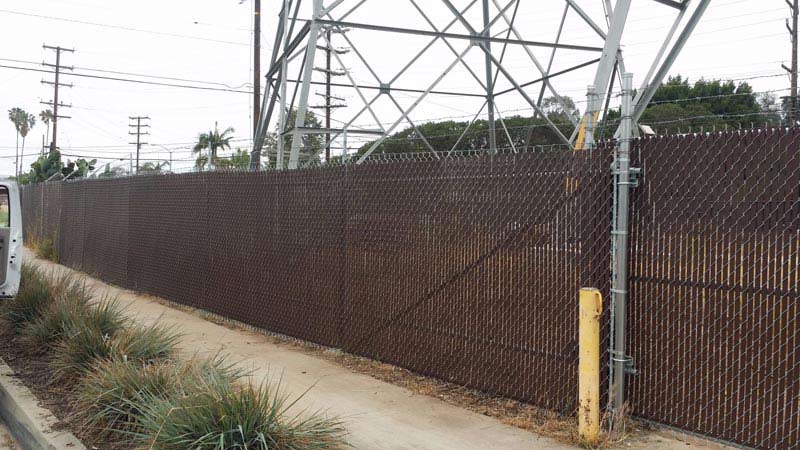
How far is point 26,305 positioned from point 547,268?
21.9 feet

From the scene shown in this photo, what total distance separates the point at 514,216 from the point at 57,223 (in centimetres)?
1729

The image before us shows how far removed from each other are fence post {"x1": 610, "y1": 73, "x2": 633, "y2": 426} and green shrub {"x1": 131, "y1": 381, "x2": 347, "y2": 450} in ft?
6.82

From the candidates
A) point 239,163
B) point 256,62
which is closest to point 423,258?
point 239,163

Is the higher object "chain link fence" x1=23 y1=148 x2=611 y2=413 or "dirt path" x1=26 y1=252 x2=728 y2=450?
"chain link fence" x1=23 y1=148 x2=611 y2=413

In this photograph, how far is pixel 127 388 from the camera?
5.32 metres

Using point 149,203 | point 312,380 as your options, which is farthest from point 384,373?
point 149,203

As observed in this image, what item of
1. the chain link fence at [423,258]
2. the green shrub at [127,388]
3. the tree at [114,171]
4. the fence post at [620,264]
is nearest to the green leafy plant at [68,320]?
the green shrub at [127,388]

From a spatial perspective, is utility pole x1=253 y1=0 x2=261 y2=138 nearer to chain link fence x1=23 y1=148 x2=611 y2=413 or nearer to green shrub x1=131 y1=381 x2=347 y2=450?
chain link fence x1=23 y1=148 x2=611 y2=413

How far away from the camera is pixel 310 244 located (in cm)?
836

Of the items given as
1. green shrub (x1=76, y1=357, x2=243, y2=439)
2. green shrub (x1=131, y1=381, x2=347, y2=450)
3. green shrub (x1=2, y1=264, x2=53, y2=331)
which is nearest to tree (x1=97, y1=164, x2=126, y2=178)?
Result: green shrub (x1=2, y1=264, x2=53, y2=331)

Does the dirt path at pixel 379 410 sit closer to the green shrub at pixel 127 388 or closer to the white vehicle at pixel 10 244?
the green shrub at pixel 127 388

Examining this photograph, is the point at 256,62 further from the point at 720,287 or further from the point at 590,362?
the point at 720,287

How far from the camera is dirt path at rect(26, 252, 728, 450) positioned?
5.01m

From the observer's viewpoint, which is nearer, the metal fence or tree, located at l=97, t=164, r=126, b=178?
the metal fence
